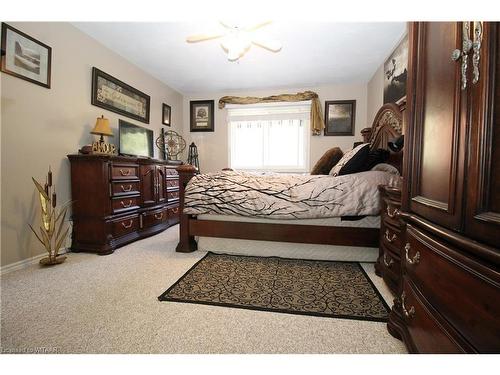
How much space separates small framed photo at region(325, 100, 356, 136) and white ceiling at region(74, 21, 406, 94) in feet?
1.28

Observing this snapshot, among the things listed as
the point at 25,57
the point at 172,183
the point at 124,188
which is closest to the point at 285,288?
the point at 124,188

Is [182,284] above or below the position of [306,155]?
below

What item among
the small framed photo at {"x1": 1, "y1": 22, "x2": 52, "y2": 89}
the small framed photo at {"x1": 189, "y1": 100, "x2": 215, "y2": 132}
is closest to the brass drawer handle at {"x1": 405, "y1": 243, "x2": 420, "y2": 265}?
the small framed photo at {"x1": 1, "y1": 22, "x2": 52, "y2": 89}

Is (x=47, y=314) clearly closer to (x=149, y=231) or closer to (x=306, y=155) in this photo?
(x=149, y=231)

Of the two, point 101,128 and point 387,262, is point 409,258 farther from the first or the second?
point 101,128

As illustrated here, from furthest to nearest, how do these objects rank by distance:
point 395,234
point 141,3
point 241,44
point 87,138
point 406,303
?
1. point 87,138
2. point 241,44
3. point 395,234
4. point 406,303
5. point 141,3

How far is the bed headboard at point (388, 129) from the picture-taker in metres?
2.19

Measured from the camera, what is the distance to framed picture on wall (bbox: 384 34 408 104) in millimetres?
2653

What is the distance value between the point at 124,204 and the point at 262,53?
2697 mm

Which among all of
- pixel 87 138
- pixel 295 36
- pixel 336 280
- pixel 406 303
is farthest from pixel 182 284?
pixel 295 36

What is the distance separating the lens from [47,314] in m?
1.28

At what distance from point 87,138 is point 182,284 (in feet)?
7.27

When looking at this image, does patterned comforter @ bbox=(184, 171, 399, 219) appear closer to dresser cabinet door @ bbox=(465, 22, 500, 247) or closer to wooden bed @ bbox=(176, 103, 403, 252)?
wooden bed @ bbox=(176, 103, 403, 252)

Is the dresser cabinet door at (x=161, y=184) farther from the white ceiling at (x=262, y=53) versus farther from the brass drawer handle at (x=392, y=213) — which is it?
the brass drawer handle at (x=392, y=213)
